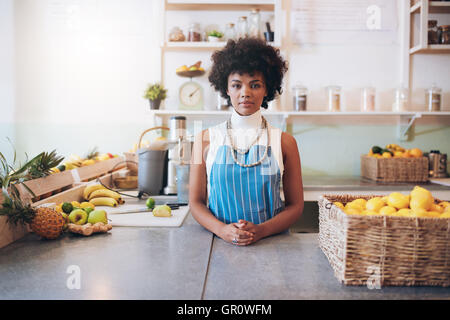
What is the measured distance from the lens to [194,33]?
2658mm

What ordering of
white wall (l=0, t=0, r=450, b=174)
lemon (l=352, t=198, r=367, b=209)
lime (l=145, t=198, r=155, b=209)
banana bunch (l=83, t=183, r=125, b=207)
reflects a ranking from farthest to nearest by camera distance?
white wall (l=0, t=0, r=450, b=174)
banana bunch (l=83, t=183, r=125, b=207)
lime (l=145, t=198, r=155, b=209)
lemon (l=352, t=198, r=367, b=209)

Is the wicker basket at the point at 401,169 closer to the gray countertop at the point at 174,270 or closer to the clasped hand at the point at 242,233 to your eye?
the gray countertop at the point at 174,270

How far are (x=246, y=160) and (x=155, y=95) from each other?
5.01ft

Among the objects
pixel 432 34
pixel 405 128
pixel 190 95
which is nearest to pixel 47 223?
pixel 190 95

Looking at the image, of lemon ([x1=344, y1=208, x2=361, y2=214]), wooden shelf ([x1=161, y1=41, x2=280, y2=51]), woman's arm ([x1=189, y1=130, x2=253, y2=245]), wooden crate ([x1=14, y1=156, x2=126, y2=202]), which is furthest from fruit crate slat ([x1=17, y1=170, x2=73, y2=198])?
wooden shelf ([x1=161, y1=41, x2=280, y2=51])

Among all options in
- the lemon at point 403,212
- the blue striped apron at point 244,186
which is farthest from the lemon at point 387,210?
the blue striped apron at point 244,186

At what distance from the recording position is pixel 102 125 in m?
2.90

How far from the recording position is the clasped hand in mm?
1000

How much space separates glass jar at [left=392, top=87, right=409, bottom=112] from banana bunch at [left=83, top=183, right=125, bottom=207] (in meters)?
2.14

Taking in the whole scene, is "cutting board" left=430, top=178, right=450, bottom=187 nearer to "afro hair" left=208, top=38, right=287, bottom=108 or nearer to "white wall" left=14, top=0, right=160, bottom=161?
"afro hair" left=208, top=38, right=287, bottom=108
